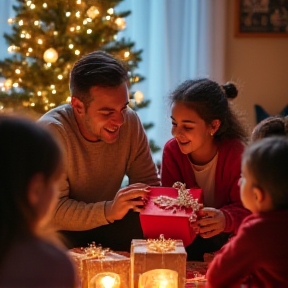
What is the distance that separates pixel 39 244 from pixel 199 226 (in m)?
0.89

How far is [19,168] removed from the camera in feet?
3.67

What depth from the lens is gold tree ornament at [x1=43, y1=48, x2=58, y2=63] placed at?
3023 millimetres

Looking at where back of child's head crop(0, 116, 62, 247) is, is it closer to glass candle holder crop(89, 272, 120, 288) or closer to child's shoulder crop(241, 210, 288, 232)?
child's shoulder crop(241, 210, 288, 232)

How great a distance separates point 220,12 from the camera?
3838mm

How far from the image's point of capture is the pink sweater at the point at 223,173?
213 centimetres

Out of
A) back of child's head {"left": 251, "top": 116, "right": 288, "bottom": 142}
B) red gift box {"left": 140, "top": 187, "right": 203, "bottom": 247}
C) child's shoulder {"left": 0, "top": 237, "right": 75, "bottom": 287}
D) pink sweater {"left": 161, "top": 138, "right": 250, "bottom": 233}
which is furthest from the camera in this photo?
pink sweater {"left": 161, "top": 138, "right": 250, "bottom": 233}

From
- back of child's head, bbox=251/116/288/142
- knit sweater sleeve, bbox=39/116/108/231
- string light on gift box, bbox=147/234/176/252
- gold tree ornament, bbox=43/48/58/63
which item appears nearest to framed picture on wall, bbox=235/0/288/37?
gold tree ornament, bbox=43/48/58/63

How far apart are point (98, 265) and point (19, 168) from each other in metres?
0.70

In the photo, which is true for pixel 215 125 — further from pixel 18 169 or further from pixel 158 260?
pixel 18 169

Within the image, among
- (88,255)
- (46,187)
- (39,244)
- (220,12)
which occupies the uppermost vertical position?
(220,12)

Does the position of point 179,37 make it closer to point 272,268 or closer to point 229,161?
point 229,161

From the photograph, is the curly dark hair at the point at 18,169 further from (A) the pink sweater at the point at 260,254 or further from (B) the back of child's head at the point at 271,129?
(B) the back of child's head at the point at 271,129

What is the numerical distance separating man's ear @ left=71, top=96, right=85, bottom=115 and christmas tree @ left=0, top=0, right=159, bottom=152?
890 millimetres

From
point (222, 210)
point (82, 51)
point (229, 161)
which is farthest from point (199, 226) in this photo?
point (82, 51)
